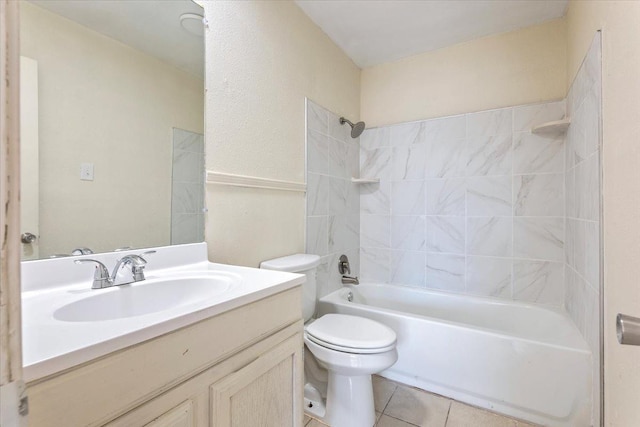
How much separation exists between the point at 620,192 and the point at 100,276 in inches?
64.4

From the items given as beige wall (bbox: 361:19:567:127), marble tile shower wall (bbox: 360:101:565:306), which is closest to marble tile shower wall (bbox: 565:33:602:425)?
marble tile shower wall (bbox: 360:101:565:306)

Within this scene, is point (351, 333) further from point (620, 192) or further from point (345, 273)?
point (620, 192)

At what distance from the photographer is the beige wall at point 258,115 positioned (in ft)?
4.30

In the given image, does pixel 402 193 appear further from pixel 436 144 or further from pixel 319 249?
pixel 319 249

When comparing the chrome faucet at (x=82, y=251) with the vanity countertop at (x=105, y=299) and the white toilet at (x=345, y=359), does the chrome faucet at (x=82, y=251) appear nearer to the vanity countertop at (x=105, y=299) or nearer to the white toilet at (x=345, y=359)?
the vanity countertop at (x=105, y=299)

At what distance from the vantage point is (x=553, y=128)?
180 centimetres

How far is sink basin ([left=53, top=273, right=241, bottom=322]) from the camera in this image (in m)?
0.79

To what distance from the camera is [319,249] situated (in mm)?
2014

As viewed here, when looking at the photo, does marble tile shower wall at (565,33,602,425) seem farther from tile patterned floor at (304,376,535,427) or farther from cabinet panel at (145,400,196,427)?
cabinet panel at (145,400,196,427)

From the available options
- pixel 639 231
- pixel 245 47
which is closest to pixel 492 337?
pixel 639 231

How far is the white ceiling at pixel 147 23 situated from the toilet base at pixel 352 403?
5.21ft

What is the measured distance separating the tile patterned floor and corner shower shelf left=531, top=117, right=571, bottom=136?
1652 millimetres

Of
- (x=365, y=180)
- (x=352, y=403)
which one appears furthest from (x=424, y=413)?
(x=365, y=180)

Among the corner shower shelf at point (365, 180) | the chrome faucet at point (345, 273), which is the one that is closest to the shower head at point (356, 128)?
the corner shower shelf at point (365, 180)
